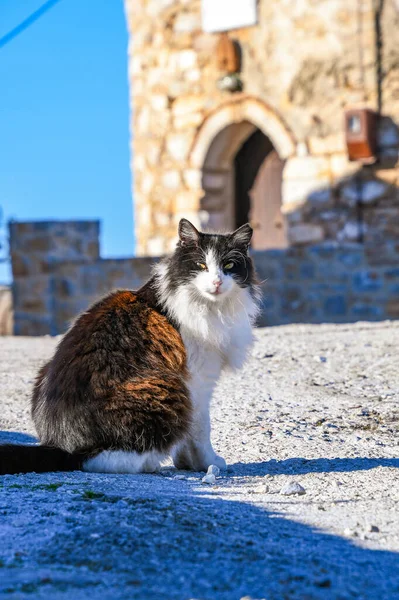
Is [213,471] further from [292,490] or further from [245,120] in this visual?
[245,120]

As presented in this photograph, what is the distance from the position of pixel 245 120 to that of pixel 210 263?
8.58 m

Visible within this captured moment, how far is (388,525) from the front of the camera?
123 inches

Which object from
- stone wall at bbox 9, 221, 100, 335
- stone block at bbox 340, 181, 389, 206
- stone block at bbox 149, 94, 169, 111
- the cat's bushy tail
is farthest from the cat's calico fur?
stone block at bbox 149, 94, 169, 111

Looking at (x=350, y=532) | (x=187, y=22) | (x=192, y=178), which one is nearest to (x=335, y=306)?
(x=192, y=178)

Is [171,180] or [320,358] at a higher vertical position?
[171,180]

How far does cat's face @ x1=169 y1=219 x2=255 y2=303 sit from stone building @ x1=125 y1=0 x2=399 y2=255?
7.27 m

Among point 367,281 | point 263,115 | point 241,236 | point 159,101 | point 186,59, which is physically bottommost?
point 367,281

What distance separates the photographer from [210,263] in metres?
4.25

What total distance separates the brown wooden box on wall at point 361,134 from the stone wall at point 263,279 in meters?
1.22

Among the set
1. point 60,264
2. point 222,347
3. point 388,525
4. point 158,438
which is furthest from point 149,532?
point 60,264

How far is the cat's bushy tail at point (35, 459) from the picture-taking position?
3793 millimetres

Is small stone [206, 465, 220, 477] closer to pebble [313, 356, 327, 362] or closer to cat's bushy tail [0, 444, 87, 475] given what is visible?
Answer: cat's bushy tail [0, 444, 87, 475]

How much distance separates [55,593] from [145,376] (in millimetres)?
1785

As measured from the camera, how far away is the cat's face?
4234 millimetres
